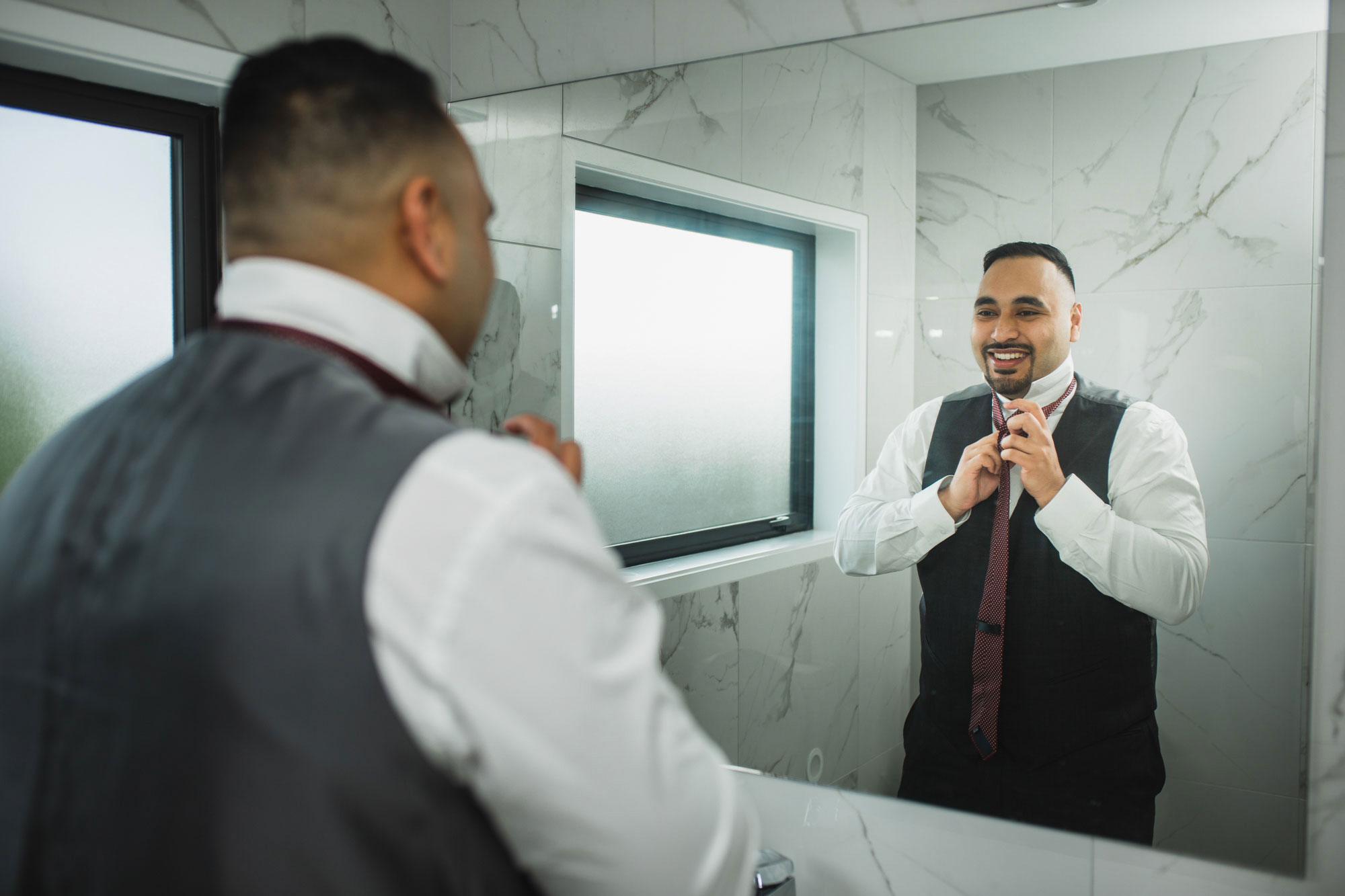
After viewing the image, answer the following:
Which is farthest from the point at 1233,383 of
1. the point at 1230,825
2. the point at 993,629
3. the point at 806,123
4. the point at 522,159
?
the point at 522,159

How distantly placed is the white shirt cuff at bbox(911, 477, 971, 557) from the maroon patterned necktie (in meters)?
0.06

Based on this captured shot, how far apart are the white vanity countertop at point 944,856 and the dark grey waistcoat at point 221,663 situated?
0.89 m

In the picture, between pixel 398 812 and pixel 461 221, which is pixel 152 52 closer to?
pixel 461 221

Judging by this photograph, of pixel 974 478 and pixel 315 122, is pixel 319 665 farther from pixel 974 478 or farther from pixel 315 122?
pixel 974 478

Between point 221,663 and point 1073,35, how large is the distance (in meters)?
1.14

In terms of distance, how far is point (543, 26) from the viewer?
1519 mm

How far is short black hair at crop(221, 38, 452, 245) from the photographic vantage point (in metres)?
0.57

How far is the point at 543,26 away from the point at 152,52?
0.59 metres

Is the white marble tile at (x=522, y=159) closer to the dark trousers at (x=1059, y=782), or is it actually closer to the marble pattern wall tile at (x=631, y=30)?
the marble pattern wall tile at (x=631, y=30)

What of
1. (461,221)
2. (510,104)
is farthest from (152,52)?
(461,221)

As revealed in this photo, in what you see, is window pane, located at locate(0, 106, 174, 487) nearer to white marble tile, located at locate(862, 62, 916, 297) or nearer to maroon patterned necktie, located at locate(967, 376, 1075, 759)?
white marble tile, located at locate(862, 62, 916, 297)

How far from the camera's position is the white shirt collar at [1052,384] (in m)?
1.09

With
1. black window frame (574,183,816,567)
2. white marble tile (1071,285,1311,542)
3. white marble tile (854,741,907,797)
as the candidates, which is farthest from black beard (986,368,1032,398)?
white marble tile (854,741,907,797)

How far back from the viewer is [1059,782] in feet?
3.66
